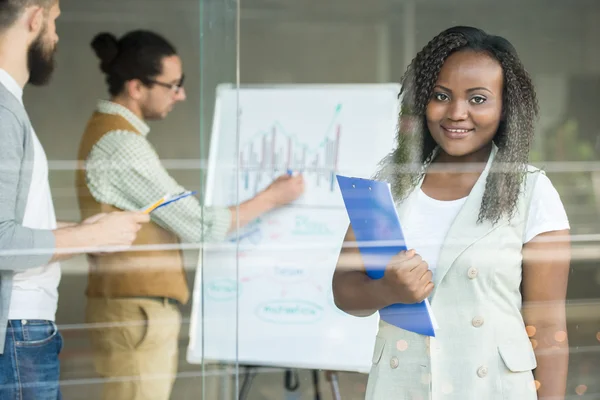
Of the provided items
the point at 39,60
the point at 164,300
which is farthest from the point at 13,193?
the point at 164,300

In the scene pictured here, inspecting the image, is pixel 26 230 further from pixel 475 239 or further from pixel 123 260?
pixel 475 239

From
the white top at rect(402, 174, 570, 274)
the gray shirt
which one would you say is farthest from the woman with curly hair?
the gray shirt

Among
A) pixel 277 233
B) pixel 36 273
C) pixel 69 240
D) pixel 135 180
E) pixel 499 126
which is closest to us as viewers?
pixel 499 126

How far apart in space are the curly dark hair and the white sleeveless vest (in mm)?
25

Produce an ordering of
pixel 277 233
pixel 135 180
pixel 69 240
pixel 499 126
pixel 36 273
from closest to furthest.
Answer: pixel 499 126
pixel 36 273
pixel 69 240
pixel 135 180
pixel 277 233

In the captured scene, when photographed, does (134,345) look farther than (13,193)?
Yes

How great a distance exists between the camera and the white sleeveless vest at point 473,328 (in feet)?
6.56

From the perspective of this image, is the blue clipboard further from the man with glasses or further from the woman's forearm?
the man with glasses

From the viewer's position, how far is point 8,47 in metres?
2.13

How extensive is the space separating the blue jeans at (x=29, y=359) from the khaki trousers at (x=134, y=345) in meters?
0.29

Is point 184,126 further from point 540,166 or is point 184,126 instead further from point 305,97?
point 540,166

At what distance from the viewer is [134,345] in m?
2.47

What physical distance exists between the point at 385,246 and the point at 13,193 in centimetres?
96

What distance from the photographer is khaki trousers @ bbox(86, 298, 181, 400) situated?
245 cm
